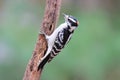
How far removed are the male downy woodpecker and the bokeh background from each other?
1.11 metres

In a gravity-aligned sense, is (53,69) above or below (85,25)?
below

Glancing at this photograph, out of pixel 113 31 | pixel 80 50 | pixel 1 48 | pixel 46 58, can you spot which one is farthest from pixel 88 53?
pixel 46 58

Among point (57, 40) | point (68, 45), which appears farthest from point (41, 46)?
point (68, 45)

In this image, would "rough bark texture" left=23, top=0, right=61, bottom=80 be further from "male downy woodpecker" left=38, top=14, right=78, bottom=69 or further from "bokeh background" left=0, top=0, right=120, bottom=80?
"bokeh background" left=0, top=0, right=120, bottom=80

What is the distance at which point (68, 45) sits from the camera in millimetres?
5840

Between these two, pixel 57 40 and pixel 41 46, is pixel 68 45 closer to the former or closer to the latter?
pixel 57 40

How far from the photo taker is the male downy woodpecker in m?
4.38

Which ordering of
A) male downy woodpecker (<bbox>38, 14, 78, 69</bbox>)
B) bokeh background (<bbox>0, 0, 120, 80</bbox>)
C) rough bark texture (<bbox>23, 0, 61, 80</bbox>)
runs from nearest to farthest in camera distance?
rough bark texture (<bbox>23, 0, 61, 80</bbox>) → male downy woodpecker (<bbox>38, 14, 78, 69</bbox>) → bokeh background (<bbox>0, 0, 120, 80</bbox>)

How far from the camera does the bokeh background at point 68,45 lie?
5.84 meters

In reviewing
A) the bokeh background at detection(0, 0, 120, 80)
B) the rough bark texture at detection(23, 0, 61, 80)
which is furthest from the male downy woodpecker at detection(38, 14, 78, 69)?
the bokeh background at detection(0, 0, 120, 80)

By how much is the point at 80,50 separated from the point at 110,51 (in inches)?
14.8

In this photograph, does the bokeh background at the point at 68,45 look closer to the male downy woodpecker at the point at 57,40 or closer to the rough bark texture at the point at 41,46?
the male downy woodpecker at the point at 57,40

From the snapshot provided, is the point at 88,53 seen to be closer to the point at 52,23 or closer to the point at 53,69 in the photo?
the point at 53,69

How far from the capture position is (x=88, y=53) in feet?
19.4
